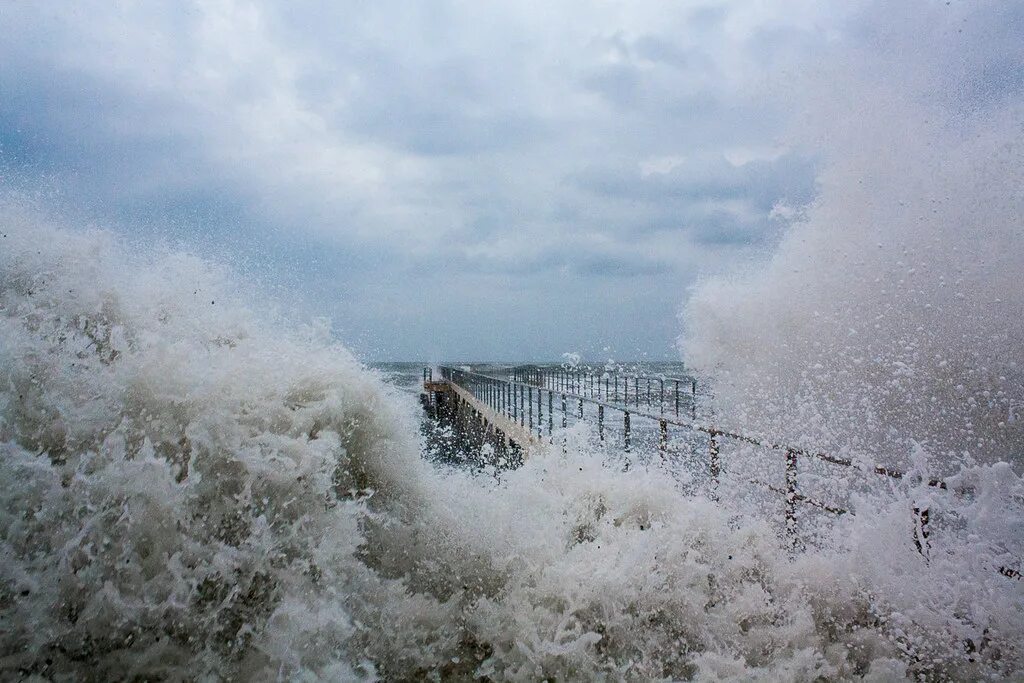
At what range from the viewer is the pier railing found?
15.3ft

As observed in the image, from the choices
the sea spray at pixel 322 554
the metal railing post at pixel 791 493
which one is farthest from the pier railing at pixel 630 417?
the sea spray at pixel 322 554

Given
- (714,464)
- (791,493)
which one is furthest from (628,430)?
(791,493)

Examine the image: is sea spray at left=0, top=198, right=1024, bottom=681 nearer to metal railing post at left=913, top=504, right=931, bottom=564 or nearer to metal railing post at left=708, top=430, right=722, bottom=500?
metal railing post at left=913, top=504, right=931, bottom=564

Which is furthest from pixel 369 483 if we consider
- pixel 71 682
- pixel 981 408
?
pixel 981 408

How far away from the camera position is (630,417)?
14.3m

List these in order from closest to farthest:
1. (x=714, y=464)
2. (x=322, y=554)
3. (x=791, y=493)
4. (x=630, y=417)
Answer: (x=322, y=554) < (x=791, y=493) < (x=714, y=464) < (x=630, y=417)

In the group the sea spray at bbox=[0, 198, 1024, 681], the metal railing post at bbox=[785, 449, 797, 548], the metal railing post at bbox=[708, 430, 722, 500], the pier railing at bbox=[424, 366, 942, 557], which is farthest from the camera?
the metal railing post at bbox=[708, 430, 722, 500]

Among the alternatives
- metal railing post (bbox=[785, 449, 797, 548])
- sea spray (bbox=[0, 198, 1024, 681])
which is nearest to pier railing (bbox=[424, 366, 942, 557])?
metal railing post (bbox=[785, 449, 797, 548])

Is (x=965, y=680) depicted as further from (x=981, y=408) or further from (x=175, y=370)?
(x=981, y=408)

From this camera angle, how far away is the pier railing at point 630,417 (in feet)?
15.3

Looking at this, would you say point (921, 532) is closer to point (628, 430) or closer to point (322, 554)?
point (322, 554)

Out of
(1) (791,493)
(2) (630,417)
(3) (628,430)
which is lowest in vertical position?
(2) (630,417)

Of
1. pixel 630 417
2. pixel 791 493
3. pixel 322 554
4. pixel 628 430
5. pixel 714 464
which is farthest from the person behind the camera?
pixel 630 417

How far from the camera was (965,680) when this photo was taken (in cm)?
359
